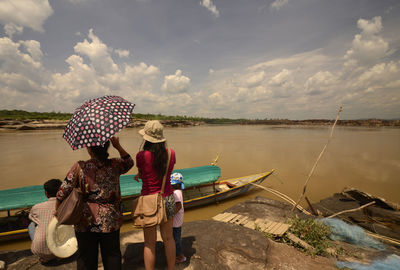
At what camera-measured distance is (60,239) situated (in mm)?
2660

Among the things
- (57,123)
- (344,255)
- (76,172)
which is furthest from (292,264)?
(57,123)

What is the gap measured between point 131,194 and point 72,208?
464 cm

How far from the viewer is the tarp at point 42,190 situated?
16.1 feet

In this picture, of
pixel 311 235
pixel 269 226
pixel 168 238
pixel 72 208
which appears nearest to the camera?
pixel 72 208

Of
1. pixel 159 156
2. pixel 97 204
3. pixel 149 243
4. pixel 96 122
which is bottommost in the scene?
pixel 149 243

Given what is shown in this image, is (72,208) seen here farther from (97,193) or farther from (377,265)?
(377,265)

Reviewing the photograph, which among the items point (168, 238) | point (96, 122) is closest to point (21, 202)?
point (168, 238)

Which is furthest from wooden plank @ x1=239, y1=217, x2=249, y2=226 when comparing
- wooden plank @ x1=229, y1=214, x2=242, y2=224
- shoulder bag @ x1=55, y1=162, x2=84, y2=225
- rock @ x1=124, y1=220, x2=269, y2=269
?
shoulder bag @ x1=55, y1=162, x2=84, y2=225

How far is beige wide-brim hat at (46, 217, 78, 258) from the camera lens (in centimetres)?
245

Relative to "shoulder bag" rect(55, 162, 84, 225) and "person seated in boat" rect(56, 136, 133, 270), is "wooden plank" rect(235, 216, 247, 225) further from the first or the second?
"shoulder bag" rect(55, 162, 84, 225)

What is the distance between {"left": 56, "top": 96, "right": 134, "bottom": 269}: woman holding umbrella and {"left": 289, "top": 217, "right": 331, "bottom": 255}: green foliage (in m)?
4.05

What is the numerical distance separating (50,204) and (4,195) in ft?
13.9

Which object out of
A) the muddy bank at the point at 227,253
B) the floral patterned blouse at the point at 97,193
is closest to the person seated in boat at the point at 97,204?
the floral patterned blouse at the point at 97,193

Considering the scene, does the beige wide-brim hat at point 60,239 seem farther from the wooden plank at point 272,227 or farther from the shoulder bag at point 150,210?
the wooden plank at point 272,227
